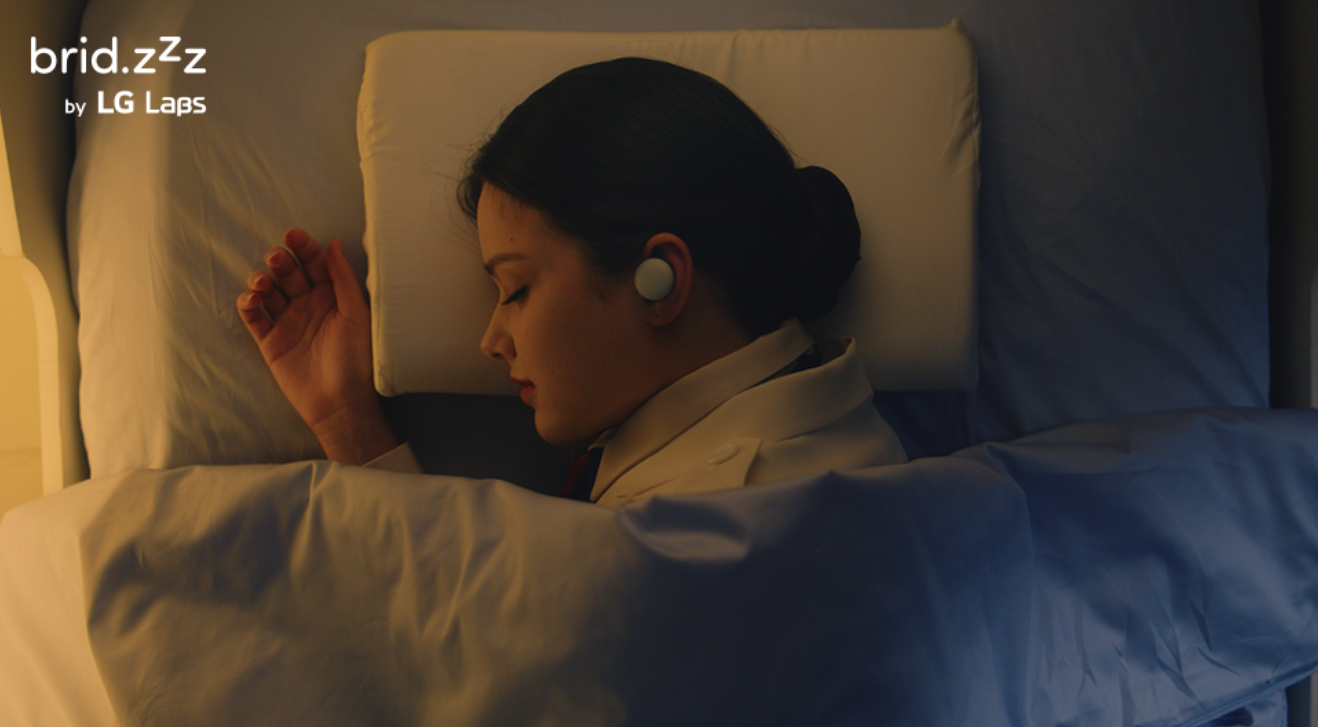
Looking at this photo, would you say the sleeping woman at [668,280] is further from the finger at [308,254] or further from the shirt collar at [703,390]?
the finger at [308,254]

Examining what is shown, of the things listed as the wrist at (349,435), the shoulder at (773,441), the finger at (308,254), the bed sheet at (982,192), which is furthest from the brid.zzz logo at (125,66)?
the shoulder at (773,441)

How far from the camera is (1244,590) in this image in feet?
2.13

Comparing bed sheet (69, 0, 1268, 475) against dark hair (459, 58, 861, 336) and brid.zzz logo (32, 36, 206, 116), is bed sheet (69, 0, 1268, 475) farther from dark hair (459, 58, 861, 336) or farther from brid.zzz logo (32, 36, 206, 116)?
dark hair (459, 58, 861, 336)

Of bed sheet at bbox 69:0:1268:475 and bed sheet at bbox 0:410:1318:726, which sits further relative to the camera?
bed sheet at bbox 69:0:1268:475

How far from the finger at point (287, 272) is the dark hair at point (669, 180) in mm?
278

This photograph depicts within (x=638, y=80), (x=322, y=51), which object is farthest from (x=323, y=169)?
(x=638, y=80)

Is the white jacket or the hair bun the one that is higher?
the hair bun

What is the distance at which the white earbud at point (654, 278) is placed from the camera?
0.56m

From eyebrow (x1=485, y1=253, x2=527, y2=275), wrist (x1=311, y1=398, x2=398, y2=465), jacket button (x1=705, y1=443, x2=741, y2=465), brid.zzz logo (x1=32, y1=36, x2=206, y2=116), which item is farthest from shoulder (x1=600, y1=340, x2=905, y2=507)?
brid.zzz logo (x1=32, y1=36, x2=206, y2=116)

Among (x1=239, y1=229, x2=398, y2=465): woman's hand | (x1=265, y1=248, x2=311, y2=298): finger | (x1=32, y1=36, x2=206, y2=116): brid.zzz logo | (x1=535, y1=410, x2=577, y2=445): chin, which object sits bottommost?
(x1=535, y1=410, x2=577, y2=445): chin

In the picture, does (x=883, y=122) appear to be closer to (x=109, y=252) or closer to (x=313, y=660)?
(x=313, y=660)

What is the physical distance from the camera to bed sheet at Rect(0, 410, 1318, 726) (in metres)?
0.47

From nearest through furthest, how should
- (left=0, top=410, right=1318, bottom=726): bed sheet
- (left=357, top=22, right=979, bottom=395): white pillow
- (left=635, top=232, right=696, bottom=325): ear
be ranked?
(left=0, top=410, right=1318, bottom=726): bed sheet, (left=635, top=232, right=696, bottom=325): ear, (left=357, top=22, right=979, bottom=395): white pillow

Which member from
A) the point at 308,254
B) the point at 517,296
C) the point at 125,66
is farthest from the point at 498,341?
the point at 125,66
